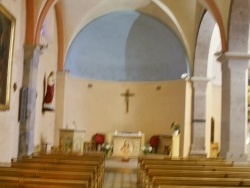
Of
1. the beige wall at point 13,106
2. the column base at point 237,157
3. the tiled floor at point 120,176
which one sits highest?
the beige wall at point 13,106

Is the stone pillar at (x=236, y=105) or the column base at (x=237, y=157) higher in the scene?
the stone pillar at (x=236, y=105)

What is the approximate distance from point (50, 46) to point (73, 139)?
12.3 feet

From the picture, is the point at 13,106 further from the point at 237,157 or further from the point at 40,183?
the point at 237,157

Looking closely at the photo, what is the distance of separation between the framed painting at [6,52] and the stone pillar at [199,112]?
27.1 ft

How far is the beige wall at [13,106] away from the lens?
25.2ft

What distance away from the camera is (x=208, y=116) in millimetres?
14555

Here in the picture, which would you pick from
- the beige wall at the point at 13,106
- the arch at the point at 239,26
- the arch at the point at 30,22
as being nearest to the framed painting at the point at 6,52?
the beige wall at the point at 13,106

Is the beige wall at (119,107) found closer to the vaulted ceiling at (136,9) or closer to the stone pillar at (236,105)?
the vaulted ceiling at (136,9)

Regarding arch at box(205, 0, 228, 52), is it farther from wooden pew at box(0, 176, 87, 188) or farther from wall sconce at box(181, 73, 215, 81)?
wooden pew at box(0, 176, 87, 188)

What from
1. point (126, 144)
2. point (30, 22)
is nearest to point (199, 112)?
point (126, 144)

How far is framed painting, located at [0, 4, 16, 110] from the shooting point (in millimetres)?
7266

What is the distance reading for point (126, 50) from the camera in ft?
52.9

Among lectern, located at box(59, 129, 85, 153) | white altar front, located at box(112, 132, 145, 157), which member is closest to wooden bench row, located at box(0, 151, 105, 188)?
lectern, located at box(59, 129, 85, 153)

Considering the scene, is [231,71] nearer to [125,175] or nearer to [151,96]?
[125,175]
